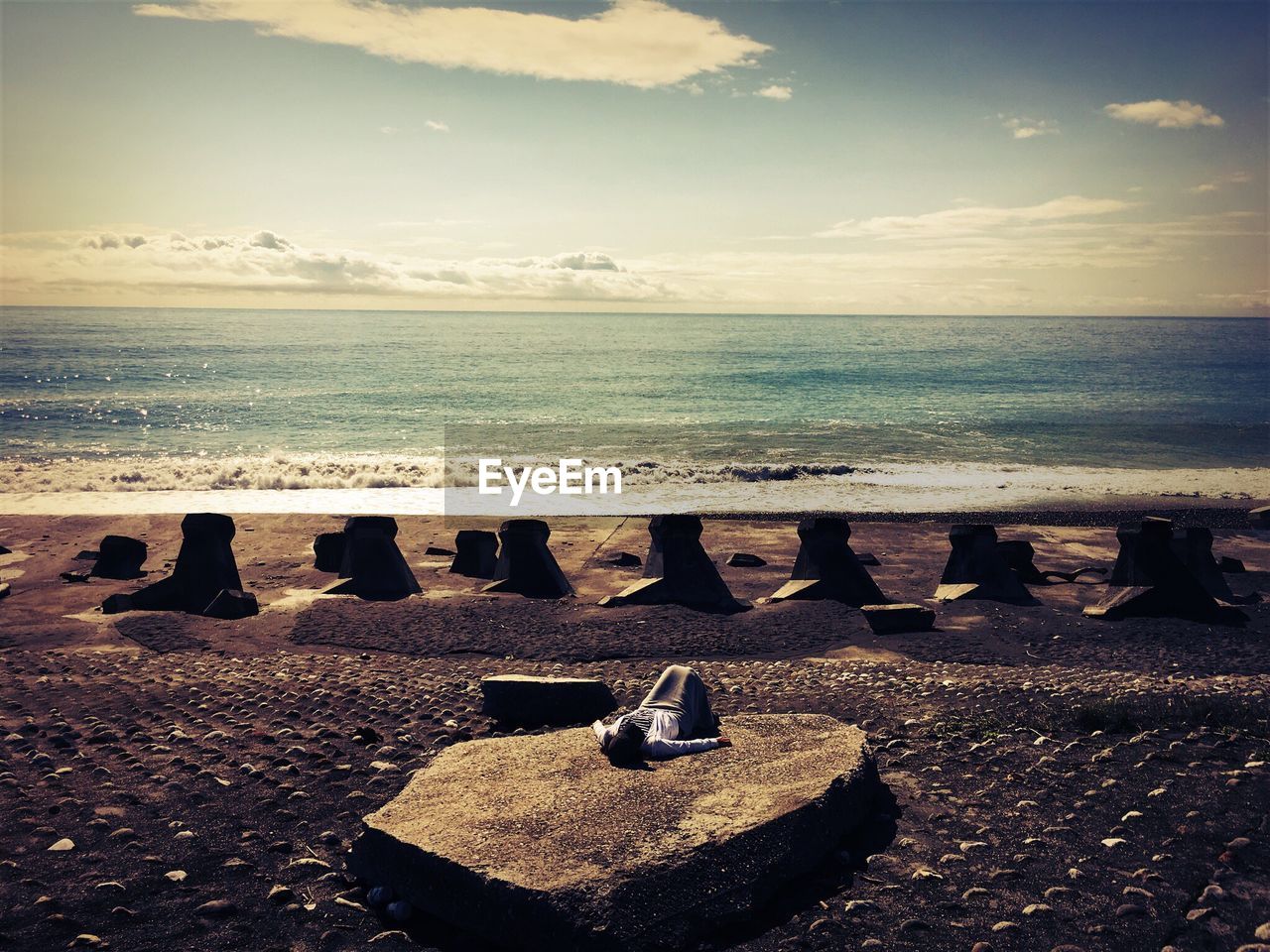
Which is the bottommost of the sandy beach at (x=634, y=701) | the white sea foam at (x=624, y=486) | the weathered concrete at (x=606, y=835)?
the white sea foam at (x=624, y=486)

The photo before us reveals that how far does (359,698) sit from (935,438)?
3262cm

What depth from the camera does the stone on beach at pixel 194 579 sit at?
38.8ft

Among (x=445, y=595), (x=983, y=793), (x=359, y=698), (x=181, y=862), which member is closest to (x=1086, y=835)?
(x=983, y=793)

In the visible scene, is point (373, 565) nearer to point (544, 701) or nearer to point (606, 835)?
point (544, 701)

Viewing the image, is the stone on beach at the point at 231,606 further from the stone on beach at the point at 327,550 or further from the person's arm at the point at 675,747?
the person's arm at the point at 675,747

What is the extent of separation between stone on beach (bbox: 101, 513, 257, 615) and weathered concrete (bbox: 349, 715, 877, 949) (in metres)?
7.14

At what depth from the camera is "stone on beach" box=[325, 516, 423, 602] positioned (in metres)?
12.4

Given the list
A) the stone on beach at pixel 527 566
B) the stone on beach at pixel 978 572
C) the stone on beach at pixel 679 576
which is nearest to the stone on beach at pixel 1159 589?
the stone on beach at pixel 978 572

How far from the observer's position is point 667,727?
6043 mm

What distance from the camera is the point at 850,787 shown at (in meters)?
5.39

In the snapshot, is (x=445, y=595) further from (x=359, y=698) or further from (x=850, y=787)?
(x=850, y=787)

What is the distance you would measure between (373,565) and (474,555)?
2.13 m

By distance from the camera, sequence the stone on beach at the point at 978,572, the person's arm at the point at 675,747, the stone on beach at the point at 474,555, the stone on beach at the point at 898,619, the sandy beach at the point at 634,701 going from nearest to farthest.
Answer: the sandy beach at the point at 634,701, the person's arm at the point at 675,747, the stone on beach at the point at 898,619, the stone on beach at the point at 978,572, the stone on beach at the point at 474,555

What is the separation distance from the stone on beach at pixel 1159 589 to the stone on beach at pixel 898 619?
2.22 meters
